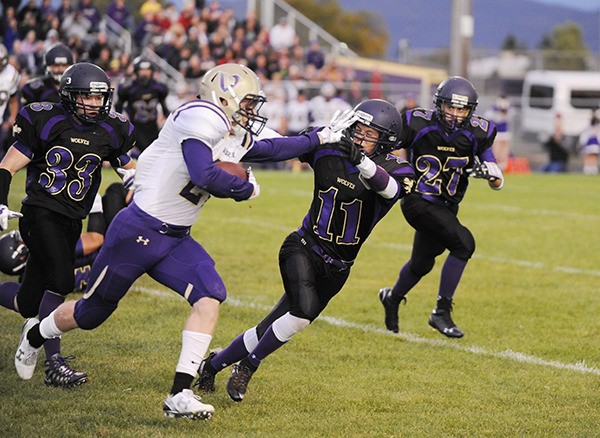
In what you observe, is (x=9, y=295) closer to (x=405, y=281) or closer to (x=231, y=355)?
(x=231, y=355)

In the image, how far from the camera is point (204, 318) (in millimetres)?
4844

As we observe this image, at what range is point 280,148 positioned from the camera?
16.5 feet

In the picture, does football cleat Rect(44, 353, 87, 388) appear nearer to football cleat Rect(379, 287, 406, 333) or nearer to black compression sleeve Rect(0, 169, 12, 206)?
black compression sleeve Rect(0, 169, 12, 206)

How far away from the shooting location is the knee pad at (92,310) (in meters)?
5.00

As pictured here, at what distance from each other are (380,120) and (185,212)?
108 cm

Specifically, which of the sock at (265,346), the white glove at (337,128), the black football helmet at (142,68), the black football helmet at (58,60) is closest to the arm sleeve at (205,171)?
the white glove at (337,128)

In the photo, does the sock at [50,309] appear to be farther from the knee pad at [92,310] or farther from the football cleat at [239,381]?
the football cleat at [239,381]

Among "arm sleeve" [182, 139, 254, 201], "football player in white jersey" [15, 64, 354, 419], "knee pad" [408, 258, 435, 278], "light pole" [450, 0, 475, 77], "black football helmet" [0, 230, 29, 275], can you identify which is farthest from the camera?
"light pole" [450, 0, 475, 77]

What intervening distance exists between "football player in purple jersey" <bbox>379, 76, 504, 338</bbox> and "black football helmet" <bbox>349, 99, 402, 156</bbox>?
1.41 m

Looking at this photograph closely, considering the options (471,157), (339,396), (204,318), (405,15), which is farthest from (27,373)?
(405,15)

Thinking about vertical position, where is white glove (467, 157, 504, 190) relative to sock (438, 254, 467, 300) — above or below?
above

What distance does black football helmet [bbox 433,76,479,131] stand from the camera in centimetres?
663

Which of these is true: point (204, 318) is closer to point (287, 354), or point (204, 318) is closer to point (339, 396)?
point (339, 396)

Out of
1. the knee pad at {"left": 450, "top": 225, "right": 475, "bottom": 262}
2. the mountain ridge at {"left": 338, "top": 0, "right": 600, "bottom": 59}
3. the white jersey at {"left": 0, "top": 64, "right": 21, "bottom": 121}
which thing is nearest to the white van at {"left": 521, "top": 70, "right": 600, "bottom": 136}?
the white jersey at {"left": 0, "top": 64, "right": 21, "bottom": 121}
